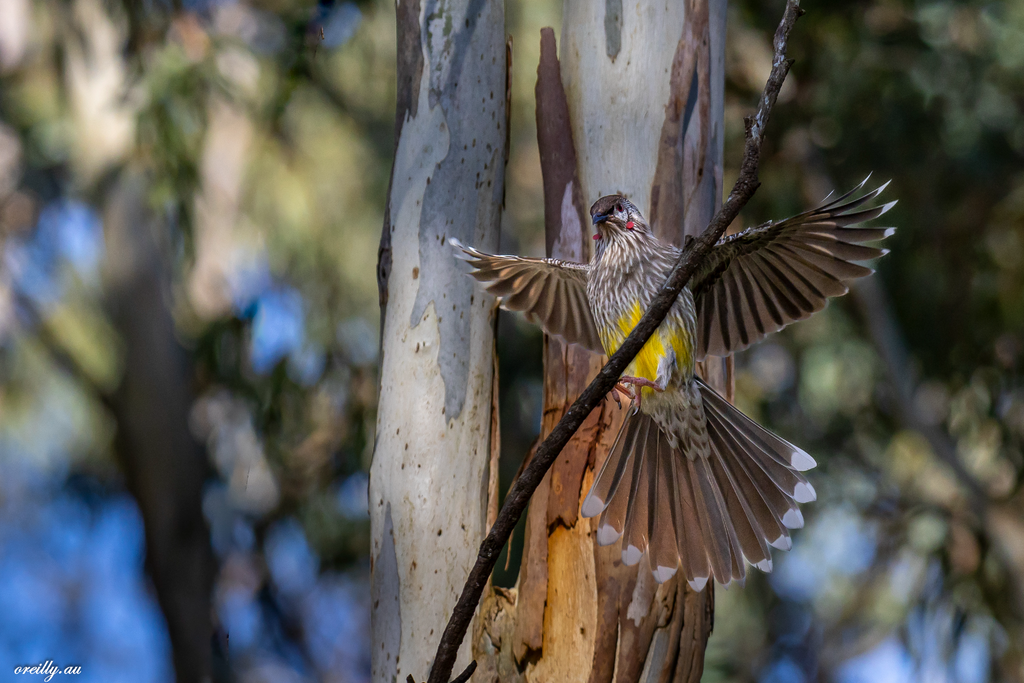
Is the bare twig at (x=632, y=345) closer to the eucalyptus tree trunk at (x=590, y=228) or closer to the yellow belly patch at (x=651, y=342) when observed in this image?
the yellow belly patch at (x=651, y=342)

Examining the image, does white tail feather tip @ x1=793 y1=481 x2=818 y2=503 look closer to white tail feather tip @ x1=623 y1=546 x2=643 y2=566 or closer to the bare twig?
white tail feather tip @ x1=623 y1=546 x2=643 y2=566

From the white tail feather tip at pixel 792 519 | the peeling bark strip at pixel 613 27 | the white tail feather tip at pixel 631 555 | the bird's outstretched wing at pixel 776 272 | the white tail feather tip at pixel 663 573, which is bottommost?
the white tail feather tip at pixel 663 573

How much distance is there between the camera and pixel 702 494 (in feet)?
5.79

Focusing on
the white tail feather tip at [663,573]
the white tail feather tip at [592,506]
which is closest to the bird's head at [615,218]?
the white tail feather tip at [592,506]

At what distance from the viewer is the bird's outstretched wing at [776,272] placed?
5.33 feet

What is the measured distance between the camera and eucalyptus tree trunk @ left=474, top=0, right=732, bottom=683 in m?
1.74

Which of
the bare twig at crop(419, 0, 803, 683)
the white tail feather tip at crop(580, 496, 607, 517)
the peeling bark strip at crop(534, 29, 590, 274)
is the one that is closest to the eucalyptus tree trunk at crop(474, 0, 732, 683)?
the peeling bark strip at crop(534, 29, 590, 274)

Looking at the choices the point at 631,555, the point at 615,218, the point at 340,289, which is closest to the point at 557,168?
the point at 615,218

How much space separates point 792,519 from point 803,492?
6cm

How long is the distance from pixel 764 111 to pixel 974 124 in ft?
11.7

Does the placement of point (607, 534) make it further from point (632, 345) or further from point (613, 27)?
point (613, 27)

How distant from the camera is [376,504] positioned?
6.02 ft

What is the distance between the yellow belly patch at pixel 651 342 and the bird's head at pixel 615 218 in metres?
0.16

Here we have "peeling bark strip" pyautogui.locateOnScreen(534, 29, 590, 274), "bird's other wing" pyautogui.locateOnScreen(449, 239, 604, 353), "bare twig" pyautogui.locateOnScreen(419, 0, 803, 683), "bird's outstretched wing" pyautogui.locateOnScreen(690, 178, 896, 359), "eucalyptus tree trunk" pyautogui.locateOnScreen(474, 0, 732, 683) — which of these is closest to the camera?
"bare twig" pyautogui.locateOnScreen(419, 0, 803, 683)
